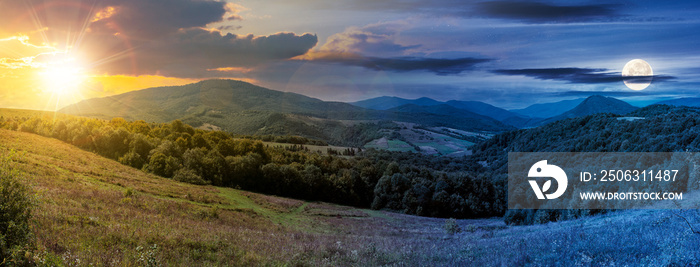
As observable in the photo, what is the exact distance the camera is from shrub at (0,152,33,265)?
745 centimetres

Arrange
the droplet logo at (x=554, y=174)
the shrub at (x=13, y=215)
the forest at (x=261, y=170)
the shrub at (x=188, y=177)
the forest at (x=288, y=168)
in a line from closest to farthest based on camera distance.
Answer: the shrub at (x=13, y=215) < the droplet logo at (x=554, y=174) < the shrub at (x=188, y=177) < the forest at (x=288, y=168) < the forest at (x=261, y=170)

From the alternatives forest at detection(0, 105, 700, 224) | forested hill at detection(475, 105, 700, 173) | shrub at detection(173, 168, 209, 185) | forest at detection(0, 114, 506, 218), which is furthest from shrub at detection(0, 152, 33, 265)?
forested hill at detection(475, 105, 700, 173)

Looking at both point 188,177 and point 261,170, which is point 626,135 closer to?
point 261,170

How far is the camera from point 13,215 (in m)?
7.79

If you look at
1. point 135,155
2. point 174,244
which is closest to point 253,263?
point 174,244

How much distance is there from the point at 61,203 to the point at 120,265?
9.07 m

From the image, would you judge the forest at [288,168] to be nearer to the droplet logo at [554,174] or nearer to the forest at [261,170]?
the forest at [261,170]

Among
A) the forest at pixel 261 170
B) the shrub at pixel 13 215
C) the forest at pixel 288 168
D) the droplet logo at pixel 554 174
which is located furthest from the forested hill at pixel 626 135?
the shrub at pixel 13 215

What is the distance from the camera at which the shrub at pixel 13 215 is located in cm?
745

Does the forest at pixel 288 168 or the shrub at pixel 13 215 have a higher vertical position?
the shrub at pixel 13 215

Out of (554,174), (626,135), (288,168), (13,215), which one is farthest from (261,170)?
(626,135)

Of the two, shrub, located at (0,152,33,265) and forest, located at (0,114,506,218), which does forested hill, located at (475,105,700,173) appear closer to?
forest, located at (0,114,506,218)

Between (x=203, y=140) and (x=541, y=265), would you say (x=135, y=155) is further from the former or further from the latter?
(x=541, y=265)

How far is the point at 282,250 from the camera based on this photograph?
1173 cm
